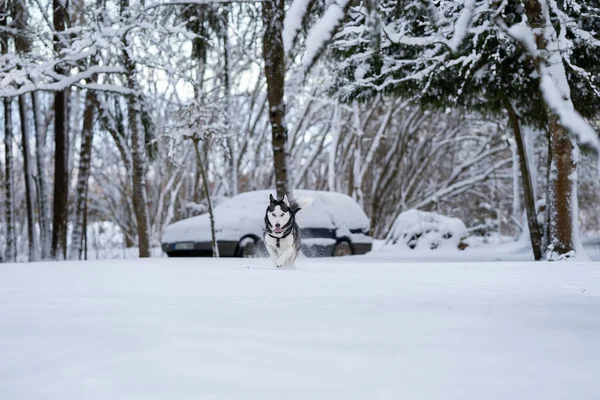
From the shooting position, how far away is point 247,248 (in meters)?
10.6

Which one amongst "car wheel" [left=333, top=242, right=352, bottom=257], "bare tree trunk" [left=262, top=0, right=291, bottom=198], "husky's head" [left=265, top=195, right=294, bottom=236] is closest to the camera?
"husky's head" [left=265, top=195, right=294, bottom=236]

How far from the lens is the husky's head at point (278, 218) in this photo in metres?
6.16

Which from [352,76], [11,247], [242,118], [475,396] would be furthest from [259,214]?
[242,118]

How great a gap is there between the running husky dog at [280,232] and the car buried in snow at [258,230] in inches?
155

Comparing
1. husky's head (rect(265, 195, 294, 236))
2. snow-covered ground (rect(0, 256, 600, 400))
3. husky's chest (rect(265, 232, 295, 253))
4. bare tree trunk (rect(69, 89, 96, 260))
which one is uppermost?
bare tree trunk (rect(69, 89, 96, 260))

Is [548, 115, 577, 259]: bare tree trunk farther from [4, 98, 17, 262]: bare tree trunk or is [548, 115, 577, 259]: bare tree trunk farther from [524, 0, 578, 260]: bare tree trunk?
[4, 98, 17, 262]: bare tree trunk

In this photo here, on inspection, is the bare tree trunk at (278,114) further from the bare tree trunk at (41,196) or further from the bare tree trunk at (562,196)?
the bare tree trunk at (41,196)

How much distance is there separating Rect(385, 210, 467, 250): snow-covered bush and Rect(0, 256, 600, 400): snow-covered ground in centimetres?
1114

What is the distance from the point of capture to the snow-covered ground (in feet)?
5.68

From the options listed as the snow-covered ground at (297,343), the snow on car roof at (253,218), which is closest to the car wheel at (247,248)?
the snow on car roof at (253,218)

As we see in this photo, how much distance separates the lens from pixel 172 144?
1148cm

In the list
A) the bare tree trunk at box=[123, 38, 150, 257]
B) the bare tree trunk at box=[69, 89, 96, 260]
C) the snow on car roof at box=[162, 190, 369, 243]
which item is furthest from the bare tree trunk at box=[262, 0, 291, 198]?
the bare tree trunk at box=[69, 89, 96, 260]

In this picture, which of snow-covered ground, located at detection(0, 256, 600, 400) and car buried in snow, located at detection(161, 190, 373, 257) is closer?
snow-covered ground, located at detection(0, 256, 600, 400)

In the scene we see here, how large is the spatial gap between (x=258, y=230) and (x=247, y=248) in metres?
0.42
